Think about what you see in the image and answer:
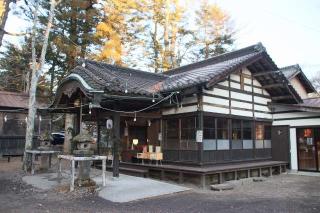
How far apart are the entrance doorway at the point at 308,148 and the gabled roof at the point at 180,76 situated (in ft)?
5.71

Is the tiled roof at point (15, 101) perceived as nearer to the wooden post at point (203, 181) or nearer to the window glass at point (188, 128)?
the window glass at point (188, 128)

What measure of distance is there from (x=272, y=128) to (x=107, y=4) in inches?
538

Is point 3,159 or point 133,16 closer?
point 3,159

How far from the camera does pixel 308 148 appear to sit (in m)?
14.7

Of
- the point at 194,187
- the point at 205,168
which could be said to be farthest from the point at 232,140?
the point at 194,187

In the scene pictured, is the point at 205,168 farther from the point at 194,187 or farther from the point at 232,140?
the point at 232,140

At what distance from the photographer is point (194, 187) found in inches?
418

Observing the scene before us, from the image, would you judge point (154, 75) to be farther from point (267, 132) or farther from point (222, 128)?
point (267, 132)

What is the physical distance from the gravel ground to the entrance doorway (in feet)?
14.3

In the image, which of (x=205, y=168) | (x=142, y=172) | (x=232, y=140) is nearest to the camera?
(x=205, y=168)

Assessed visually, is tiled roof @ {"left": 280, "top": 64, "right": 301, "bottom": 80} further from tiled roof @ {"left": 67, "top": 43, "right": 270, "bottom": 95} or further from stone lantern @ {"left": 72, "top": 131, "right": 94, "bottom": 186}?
stone lantern @ {"left": 72, "top": 131, "right": 94, "bottom": 186}

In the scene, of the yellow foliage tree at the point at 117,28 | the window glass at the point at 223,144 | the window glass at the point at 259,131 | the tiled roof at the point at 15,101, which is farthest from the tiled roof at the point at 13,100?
the window glass at the point at 259,131

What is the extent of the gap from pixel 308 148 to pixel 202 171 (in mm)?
7242

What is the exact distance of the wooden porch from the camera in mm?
10812
